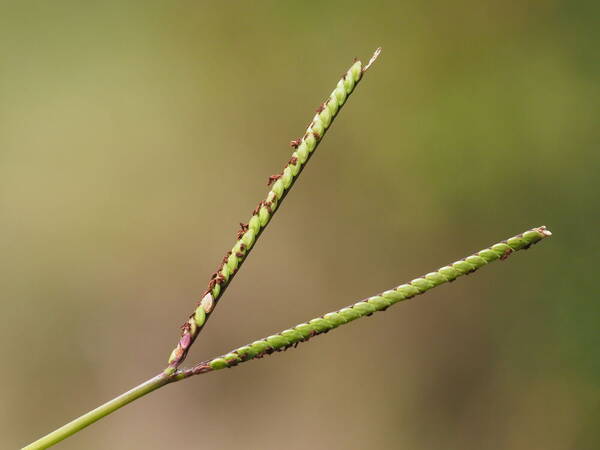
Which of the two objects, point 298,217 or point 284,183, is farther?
point 298,217

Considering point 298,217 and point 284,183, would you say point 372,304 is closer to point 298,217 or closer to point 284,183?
point 284,183

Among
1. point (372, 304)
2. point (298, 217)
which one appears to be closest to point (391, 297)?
point (372, 304)

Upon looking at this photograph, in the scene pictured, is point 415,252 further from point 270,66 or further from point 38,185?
point 38,185

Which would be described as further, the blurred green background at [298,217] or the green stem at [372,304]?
the blurred green background at [298,217]

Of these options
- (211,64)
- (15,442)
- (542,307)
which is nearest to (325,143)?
(211,64)

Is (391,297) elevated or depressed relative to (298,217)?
depressed

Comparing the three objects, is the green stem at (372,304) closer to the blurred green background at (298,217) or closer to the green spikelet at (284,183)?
the green spikelet at (284,183)

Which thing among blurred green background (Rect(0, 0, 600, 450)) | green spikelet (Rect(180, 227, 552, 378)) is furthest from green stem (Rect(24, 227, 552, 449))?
blurred green background (Rect(0, 0, 600, 450))

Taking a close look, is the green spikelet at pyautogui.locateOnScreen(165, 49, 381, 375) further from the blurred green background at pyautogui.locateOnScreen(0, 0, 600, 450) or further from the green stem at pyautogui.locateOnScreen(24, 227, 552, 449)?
the blurred green background at pyautogui.locateOnScreen(0, 0, 600, 450)

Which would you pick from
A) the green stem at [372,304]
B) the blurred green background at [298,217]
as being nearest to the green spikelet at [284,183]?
the green stem at [372,304]
